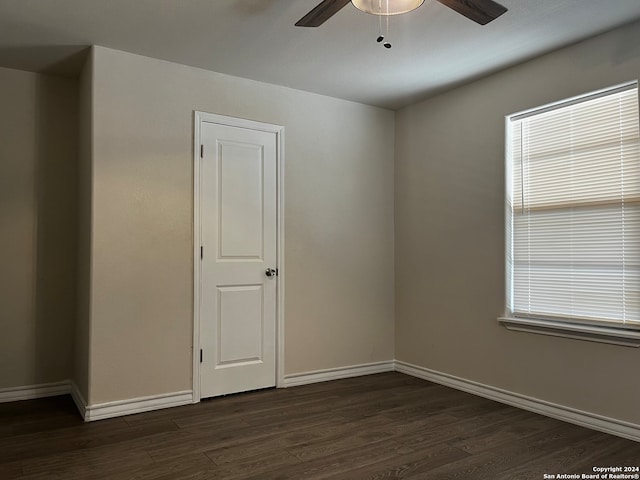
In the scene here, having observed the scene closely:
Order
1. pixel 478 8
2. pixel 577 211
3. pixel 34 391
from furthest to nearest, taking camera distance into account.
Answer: pixel 34 391 < pixel 577 211 < pixel 478 8

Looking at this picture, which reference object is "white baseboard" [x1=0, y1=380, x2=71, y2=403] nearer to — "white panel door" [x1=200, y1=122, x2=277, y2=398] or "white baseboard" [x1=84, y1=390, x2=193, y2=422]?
"white baseboard" [x1=84, y1=390, x2=193, y2=422]

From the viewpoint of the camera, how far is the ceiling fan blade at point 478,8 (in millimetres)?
2219

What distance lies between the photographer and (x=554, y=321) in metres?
3.35

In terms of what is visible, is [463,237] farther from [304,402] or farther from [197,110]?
[197,110]

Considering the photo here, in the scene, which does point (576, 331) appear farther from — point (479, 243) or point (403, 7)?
point (403, 7)

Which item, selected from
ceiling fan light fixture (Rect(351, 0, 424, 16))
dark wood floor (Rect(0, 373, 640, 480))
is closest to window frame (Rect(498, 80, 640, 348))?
dark wood floor (Rect(0, 373, 640, 480))

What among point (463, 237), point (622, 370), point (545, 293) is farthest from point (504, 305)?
point (622, 370)

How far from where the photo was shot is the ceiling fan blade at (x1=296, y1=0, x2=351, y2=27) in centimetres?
228

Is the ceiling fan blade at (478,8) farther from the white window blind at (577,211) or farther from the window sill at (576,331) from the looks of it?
the window sill at (576,331)

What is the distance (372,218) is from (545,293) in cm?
168

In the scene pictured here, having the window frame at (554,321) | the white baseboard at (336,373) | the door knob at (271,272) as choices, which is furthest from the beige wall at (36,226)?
the window frame at (554,321)

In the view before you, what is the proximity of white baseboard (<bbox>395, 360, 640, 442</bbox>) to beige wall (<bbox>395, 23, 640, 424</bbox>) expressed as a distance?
46 mm

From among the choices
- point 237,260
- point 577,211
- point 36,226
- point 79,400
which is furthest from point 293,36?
point 79,400

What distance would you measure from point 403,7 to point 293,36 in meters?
0.98
